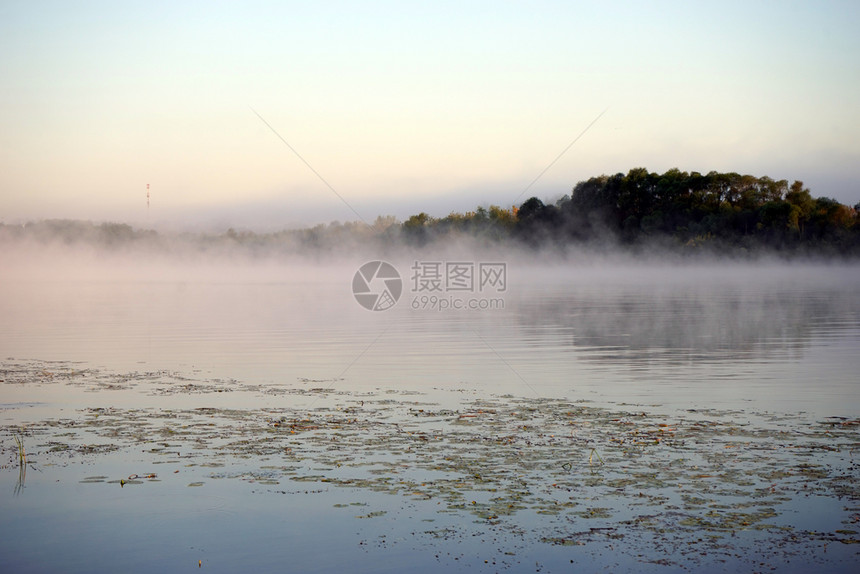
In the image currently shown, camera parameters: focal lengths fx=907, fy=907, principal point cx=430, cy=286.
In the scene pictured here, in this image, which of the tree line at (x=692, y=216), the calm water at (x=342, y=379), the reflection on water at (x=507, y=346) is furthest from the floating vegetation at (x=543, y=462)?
the tree line at (x=692, y=216)

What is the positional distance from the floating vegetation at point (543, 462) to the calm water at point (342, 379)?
13.7 inches

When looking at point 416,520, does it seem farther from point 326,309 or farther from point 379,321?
point 326,309

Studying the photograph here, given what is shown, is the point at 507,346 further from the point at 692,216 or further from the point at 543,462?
the point at 692,216

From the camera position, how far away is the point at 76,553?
891 centimetres

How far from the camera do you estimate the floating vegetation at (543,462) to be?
919 centimetres

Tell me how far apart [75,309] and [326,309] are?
1432 cm

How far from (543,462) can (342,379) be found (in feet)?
32.0

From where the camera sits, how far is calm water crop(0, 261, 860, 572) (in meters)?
8.95

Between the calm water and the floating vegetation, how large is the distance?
13.7 inches

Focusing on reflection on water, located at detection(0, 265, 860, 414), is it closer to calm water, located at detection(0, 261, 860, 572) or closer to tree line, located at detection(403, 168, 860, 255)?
calm water, located at detection(0, 261, 860, 572)

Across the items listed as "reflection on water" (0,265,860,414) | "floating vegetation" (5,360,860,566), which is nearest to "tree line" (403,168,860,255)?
"reflection on water" (0,265,860,414)

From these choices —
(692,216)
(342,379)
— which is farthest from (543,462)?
(692,216)

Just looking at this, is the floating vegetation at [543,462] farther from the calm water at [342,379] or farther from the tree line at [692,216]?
the tree line at [692,216]

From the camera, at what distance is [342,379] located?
20859 mm
